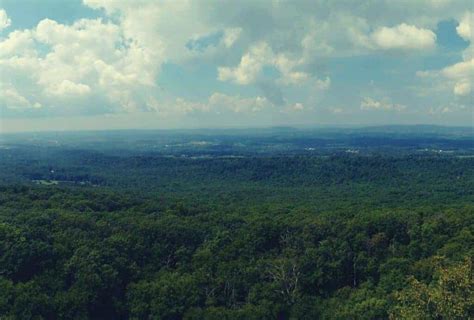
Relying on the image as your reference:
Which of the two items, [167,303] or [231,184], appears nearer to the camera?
[167,303]

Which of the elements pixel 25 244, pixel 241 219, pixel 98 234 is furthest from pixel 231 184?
pixel 25 244

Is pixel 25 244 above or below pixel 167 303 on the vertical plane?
above

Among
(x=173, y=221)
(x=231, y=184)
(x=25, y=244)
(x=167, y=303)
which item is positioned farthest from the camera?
(x=231, y=184)

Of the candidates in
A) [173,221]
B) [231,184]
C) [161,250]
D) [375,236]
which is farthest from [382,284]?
[231,184]

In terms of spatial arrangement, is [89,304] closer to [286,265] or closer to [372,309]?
[286,265]

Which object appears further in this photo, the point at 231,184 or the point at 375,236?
the point at 231,184

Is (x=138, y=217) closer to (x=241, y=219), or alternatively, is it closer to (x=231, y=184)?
(x=241, y=219)

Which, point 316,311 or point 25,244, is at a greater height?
point 25,244

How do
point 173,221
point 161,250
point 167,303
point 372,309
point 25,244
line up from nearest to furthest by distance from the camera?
point 372,309 → point 167,303 → point 25,244 → point 161,250 → point 173,221

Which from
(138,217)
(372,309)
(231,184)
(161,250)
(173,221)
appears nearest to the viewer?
(372,309)
